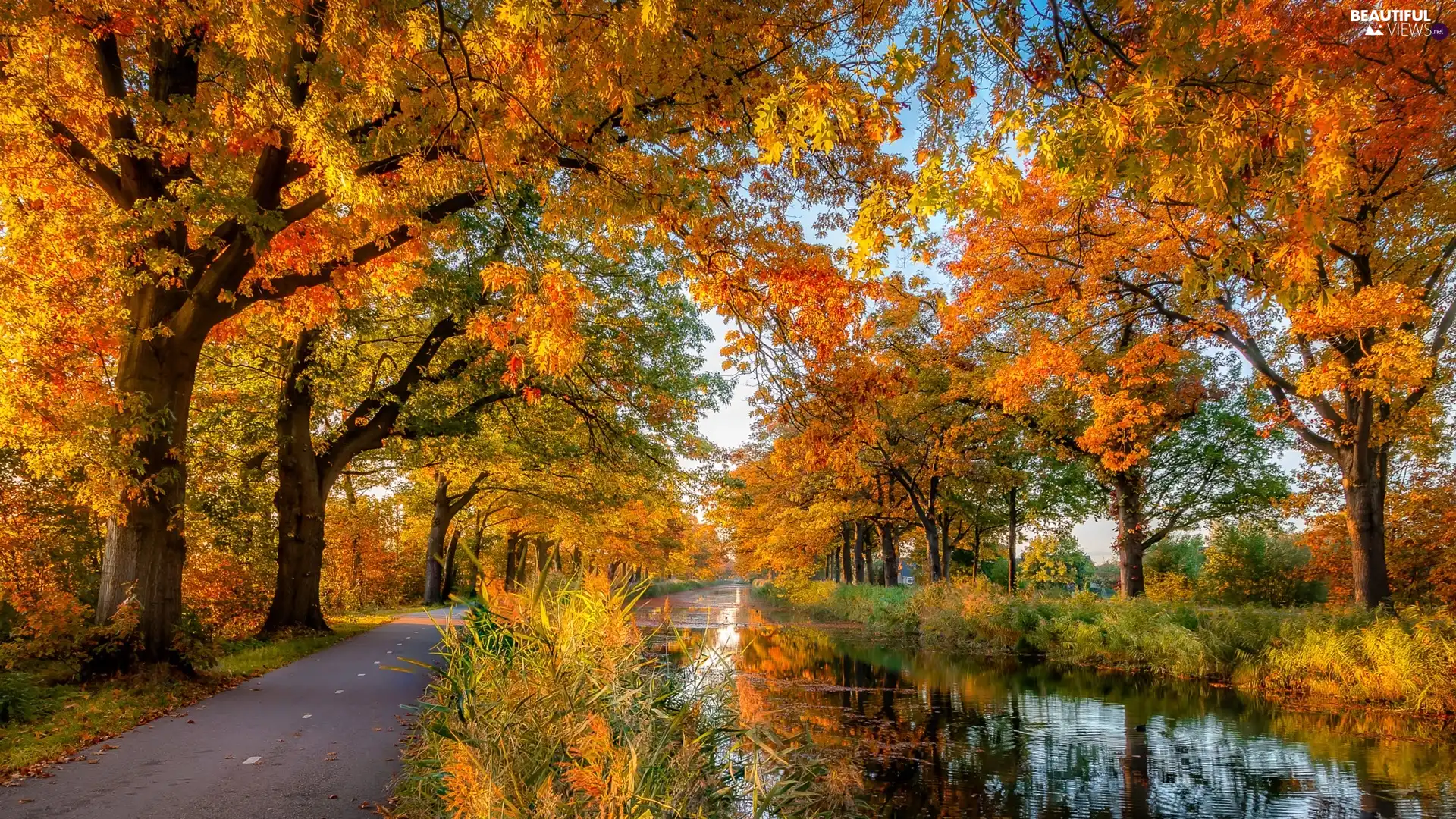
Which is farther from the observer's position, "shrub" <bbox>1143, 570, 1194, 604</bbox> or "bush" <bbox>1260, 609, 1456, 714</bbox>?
"shrub" <bbox>1143, 570, 1194, 604</bbox>

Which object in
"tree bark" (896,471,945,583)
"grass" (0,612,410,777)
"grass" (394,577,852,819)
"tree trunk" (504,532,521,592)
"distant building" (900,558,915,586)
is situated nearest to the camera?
"grass" (394,577,852,819)

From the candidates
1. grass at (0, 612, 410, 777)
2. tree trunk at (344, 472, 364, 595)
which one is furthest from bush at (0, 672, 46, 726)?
tree trunk at (344, 472, 364, 595)

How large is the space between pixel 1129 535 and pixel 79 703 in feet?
65.4

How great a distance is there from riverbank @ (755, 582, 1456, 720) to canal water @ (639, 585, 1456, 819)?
1.93 feet

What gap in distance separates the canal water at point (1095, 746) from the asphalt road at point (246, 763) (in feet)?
8.44

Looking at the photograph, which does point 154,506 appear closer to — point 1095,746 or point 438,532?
point 1095,746

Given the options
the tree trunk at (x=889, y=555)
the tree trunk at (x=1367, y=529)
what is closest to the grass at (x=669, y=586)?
the tree trunk at (x=889, y=555)

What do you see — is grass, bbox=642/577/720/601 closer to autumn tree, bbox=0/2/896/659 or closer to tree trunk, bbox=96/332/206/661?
tree trunk, bbox=96/332/206/661

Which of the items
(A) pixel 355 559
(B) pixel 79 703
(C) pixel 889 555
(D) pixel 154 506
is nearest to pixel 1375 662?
(B) pixel 79 703

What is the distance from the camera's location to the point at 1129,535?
18.5 metres

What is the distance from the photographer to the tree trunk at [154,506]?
857 centimetres

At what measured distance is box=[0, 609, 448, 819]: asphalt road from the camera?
4754 millimetres

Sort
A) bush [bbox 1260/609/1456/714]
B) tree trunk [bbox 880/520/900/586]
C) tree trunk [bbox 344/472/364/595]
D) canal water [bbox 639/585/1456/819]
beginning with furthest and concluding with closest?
tree trunk [bbox 880/520/900/586], tree trunk [bbox 344/472/364/595], bush [bbox 1260/609/1456/714], canal water [bbox 639/585/1456/819]

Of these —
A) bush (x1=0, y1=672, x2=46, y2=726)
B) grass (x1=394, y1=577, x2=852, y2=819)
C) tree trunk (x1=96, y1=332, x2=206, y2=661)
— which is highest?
tree trunk (x1=96, y1=332, x2=206, y2=661)
